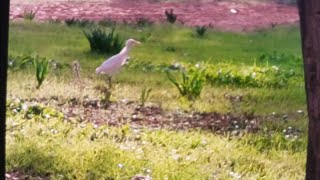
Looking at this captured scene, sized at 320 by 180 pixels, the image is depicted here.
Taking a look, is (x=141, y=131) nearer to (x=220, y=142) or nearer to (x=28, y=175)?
(x=220, y=142)

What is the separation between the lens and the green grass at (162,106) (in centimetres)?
266

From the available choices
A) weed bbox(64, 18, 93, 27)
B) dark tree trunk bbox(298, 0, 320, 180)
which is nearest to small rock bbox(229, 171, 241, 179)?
dark tree trunk bbox(298, 0, 320, 180)

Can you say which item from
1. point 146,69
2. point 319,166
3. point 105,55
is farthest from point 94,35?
point 319,166

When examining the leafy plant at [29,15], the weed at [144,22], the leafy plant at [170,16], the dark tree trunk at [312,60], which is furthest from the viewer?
the leafy plant at [170,16]

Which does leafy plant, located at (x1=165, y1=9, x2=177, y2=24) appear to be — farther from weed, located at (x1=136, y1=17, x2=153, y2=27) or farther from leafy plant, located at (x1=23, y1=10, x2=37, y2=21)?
leafy plant, located at (x1=23, y1=10, x2=37, y2=21)

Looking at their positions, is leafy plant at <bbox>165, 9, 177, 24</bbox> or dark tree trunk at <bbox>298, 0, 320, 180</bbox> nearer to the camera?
dark tree trunk at <bbox>298, 0, 320, 180</bbox>

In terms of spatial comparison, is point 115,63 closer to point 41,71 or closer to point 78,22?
point 41,71

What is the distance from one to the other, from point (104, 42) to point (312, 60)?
240cm

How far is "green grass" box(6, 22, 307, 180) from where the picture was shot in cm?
266

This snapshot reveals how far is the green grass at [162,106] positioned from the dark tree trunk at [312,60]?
2.44 ft

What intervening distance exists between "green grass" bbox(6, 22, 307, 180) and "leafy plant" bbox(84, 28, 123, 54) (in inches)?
1.8

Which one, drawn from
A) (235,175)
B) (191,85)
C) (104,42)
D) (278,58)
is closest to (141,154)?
(235,175)

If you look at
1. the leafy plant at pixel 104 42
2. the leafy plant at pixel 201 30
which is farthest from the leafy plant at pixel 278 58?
the leafy plant at pixel 104 42

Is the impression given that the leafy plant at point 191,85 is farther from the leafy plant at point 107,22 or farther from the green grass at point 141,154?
the leafy plant at point 107,22
